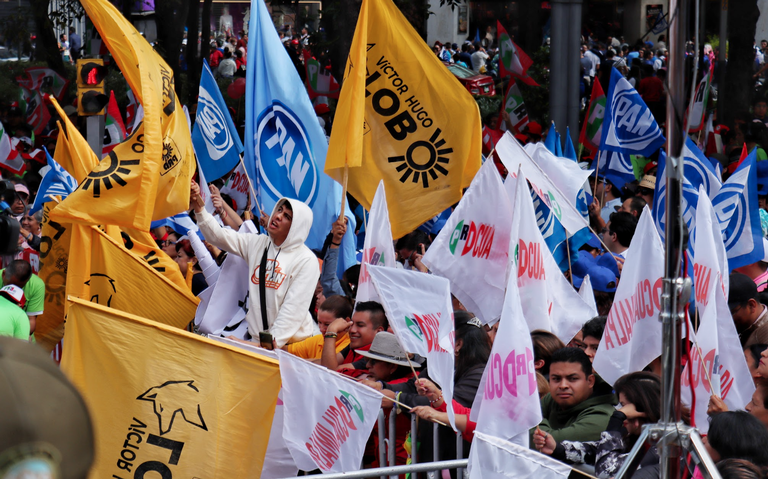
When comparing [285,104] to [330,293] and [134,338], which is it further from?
[134,338]

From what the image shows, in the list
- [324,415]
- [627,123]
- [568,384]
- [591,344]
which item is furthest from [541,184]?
[627,123]

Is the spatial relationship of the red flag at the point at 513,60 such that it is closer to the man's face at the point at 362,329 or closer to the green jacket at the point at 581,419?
the man's face at the point at 362,329

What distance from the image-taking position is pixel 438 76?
23.3 ft

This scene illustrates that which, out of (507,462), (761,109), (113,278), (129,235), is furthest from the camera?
(761,109)

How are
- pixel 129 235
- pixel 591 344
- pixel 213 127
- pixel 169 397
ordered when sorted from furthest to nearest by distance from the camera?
pixel 213 127
pixel 129 235
pixel 591 344
pixel 169 397

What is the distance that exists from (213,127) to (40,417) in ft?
25.9

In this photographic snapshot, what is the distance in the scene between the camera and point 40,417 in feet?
4.42

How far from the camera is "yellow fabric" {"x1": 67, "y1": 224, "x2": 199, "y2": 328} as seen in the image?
6449mm

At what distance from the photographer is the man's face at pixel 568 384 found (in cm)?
445

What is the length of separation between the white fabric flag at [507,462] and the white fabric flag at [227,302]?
2966mm

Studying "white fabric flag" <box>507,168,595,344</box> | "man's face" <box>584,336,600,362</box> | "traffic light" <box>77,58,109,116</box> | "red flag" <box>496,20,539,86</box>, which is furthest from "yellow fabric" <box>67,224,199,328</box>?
"red flag" <box>496,20,539,86</box>

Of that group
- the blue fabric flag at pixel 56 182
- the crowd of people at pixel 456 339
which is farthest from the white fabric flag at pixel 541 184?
the blue fabric flag at pixel 56 182

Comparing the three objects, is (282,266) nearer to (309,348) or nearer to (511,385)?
(309,348)

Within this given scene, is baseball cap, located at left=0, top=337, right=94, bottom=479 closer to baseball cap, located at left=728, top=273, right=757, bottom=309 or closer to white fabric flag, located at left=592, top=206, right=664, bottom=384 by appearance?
white fabric flag, located at left=592, top=206, right=664, bottom=384
